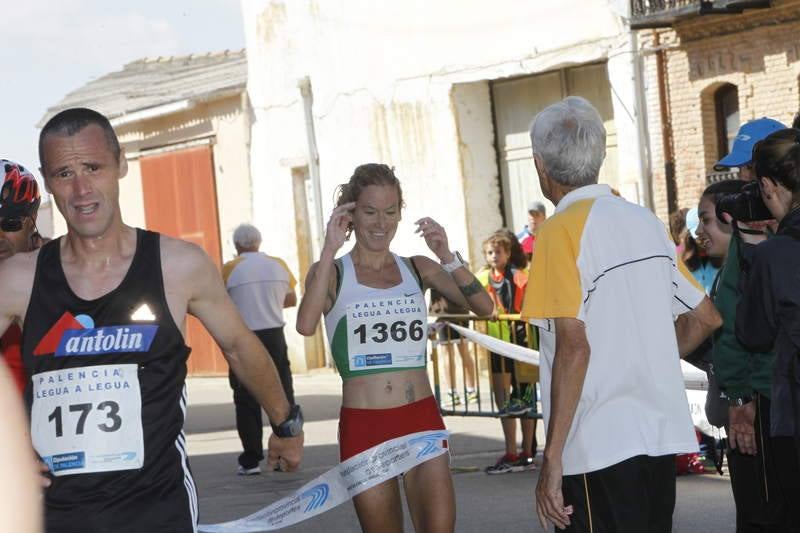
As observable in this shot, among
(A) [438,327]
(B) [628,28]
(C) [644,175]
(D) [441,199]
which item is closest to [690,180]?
(C) [644,175]

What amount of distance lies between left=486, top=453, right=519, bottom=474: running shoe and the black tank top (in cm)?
744

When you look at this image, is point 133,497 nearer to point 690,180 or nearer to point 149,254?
point 149,254

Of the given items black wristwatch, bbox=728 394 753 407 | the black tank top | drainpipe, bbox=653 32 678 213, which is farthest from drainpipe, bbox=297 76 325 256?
the black tank top

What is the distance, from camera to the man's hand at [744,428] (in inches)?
→ 255

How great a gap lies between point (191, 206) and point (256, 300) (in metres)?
14.3

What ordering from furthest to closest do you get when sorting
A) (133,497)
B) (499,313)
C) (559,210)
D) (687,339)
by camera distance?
(499,313) < (687,339) < (559,210) < (133,497)

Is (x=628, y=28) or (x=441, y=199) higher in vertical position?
(x=628, y=28)

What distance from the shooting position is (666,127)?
1975 centimetres

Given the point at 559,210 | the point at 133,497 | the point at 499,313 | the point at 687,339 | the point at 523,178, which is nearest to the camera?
the point at 133,497

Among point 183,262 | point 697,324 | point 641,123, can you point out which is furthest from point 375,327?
point 641,123

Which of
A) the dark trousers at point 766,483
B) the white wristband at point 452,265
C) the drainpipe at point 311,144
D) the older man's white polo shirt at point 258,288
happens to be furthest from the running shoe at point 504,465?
the drainpipe at point 311,144

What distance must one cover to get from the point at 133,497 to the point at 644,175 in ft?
51.4

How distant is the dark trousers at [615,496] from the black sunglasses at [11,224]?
235cm

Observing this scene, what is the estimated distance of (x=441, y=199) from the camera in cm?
2277
